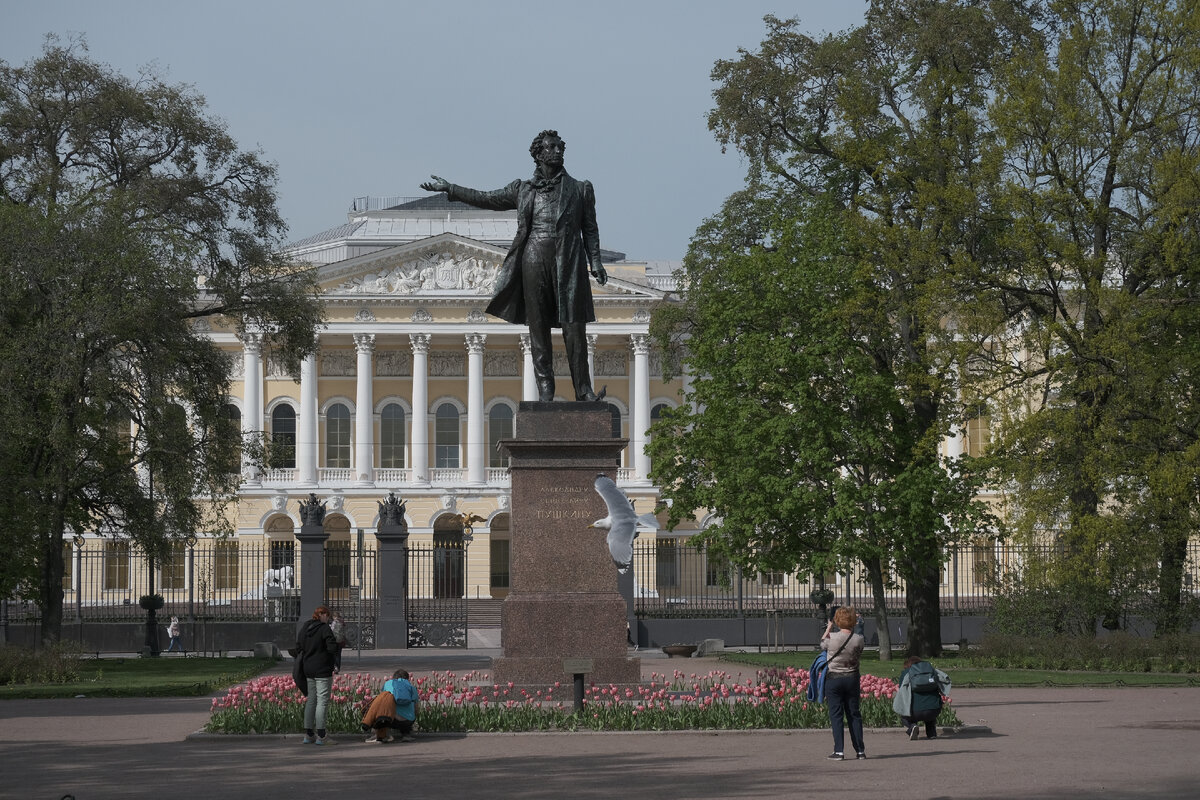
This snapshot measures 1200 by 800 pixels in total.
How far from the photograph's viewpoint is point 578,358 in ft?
54.5

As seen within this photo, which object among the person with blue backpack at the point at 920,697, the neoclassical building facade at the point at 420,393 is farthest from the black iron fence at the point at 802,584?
the neoclassical building facade at the point at 420,393

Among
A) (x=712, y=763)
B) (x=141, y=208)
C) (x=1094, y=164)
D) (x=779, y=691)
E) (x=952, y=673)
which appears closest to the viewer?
(x=712, y=763)

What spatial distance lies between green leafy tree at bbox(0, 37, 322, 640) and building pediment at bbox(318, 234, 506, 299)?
31.0 metres

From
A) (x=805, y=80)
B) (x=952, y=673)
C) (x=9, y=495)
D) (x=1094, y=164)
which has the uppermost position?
(x=805, y=80)

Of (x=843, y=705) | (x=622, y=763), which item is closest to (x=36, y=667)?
(x=622, y=763)

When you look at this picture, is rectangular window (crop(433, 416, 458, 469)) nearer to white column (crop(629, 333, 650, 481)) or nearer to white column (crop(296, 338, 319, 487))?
white column (crop(296, 338, 319, 487))

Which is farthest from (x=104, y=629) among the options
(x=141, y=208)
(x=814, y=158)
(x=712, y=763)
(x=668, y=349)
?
(x=712, y=763)

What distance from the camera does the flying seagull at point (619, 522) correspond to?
564 inches

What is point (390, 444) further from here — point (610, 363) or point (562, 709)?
point (562, 709)

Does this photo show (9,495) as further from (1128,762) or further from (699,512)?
(699,512)

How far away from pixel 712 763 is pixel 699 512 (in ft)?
180

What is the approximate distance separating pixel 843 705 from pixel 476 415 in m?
55.3

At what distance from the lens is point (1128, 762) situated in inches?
501

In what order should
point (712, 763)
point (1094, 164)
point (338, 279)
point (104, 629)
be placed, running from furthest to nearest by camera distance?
point (338, 279) < point (104, 629) < point (1094, 164) < point (712, 763)
